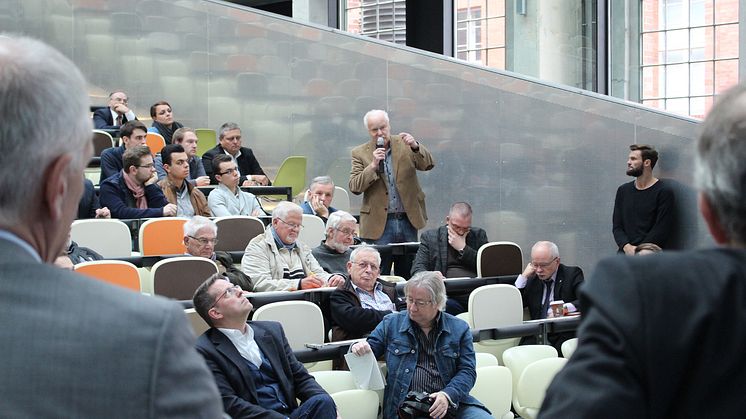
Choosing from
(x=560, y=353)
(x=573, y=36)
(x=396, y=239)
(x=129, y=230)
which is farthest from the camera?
(x=573, y=36)

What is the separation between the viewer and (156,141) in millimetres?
9633

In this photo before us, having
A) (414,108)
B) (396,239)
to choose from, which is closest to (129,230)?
(396,239)

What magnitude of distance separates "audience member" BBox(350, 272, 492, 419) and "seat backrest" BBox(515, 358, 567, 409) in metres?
0.30

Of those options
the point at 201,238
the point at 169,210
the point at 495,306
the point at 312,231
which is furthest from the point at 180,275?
the point at 312,231

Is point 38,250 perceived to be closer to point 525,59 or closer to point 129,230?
point 129,230

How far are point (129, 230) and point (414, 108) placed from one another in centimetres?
330

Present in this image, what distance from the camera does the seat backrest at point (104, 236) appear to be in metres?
6.33

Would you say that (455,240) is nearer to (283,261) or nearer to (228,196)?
(283,261)

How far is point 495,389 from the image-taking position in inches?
199

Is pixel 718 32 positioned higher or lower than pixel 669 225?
higher

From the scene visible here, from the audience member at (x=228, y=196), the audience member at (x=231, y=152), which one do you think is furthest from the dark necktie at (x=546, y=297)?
the audience member at (x=231, y=152)

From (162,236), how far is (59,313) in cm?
582

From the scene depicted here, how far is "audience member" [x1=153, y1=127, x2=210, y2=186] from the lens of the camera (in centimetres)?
820

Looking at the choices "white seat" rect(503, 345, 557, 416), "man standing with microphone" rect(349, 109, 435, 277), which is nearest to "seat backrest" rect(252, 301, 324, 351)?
"white seat" rect(503, 345, 557, 416)
